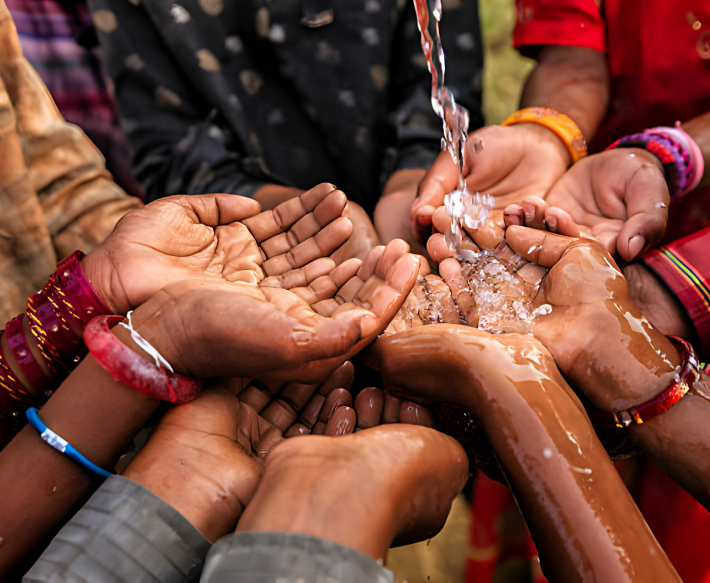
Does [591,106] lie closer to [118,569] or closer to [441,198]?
[441,198]

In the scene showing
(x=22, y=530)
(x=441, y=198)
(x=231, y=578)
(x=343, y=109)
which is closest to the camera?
(x=231, y=578)

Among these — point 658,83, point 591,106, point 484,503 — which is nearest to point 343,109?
point 591,106

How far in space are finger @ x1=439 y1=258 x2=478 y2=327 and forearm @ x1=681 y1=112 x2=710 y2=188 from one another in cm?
78

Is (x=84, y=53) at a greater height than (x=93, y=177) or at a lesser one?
greater

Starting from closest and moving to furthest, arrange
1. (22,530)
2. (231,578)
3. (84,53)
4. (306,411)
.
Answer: (231,578)
(22,530)
(306,411)
(84,53)

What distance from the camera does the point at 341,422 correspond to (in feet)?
3.03

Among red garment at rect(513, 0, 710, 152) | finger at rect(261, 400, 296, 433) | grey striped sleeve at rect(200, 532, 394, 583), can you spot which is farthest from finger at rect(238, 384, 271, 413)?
red garment at rect(513, 0, 710, 152)

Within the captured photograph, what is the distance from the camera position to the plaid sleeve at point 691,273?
1021 millimetres

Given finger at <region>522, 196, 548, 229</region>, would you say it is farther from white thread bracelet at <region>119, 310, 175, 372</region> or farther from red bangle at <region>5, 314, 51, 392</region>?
red bangle at <region>5, 314, 51, 392</region>

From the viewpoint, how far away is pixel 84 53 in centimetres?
159

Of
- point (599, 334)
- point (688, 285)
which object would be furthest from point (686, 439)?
point (688, 285)

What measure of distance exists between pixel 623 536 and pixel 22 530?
3.21 feet

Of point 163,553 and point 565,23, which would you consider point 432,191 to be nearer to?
point 565,23

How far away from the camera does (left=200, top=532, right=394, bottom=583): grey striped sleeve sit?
0.60 m
